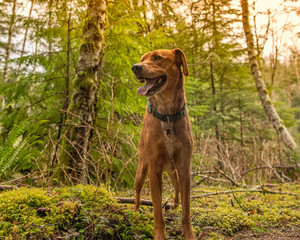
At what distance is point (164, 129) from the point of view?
233 cm

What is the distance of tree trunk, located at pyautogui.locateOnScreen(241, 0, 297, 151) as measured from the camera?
943 centimetres

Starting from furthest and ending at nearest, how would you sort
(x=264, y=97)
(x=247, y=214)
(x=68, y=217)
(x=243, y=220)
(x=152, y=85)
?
(x=264, y=97)
(x=247, y=214)
(x=243, y=220)
(x=152, y=85)
(x=68, y=217)

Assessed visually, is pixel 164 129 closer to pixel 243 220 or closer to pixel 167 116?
pixel 167 116

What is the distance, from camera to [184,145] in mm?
2371

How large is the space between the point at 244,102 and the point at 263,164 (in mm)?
7763

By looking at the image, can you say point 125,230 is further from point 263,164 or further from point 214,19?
point 214,19

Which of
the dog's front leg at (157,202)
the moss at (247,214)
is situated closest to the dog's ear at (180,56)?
the dog's front leg at (157,202)

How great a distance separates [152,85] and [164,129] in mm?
491

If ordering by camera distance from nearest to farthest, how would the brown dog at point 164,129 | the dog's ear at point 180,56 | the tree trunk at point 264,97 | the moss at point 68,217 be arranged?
the moss at point 68,217 < the brown dog at point 164,129 < the dog's ear at point 180,56 < the tree trunk at point 264,97

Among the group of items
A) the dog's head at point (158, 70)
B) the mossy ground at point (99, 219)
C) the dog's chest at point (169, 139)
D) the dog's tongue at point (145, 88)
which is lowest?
the mossy ground at point (99, 219)

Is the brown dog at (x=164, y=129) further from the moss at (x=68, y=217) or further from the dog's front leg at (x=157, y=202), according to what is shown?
the moss at (x=68, y=217)

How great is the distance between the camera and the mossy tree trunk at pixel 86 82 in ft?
13.1

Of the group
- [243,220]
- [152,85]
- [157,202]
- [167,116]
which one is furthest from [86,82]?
[243,220]

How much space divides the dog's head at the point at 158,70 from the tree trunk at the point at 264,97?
8.53 metres
